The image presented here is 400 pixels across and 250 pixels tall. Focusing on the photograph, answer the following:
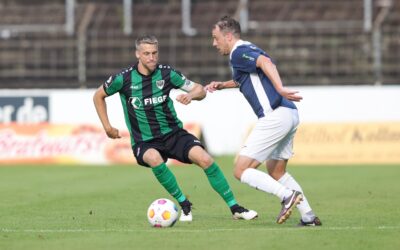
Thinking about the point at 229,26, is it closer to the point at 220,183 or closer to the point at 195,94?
the point at 195,94

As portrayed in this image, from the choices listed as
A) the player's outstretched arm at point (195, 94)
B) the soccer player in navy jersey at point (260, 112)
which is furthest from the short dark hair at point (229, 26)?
the player's outstretched arm at point (195, 94)

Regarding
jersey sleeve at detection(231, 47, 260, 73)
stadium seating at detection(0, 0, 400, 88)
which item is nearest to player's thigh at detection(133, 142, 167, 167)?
jersey sleeve at detection(231, 47, 260, 73)

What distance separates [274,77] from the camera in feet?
32.9

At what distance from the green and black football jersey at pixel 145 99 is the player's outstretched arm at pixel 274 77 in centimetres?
162

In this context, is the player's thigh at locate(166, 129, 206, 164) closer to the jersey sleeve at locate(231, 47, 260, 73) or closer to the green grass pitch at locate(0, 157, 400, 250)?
the green grass pitch at locate(0, 157, 400, 250)

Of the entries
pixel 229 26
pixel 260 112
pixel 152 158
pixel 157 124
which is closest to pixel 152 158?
pixel 152 158

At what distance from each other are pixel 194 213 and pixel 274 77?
2836 mm

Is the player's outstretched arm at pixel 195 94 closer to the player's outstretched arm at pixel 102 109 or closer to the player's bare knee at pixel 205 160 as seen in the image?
the player's bare knee at pixel 205 160

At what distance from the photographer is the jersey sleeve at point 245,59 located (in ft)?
34.0

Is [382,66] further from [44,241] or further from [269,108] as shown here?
[44,241]

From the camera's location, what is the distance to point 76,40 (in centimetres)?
2834

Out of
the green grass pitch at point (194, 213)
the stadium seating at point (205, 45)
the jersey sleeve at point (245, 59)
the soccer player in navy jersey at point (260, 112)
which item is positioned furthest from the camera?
the stadium seating at point (205, 45)

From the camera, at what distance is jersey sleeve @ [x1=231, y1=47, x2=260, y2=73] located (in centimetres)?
1035

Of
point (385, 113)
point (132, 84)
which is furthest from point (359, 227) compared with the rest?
point (385, 113)
